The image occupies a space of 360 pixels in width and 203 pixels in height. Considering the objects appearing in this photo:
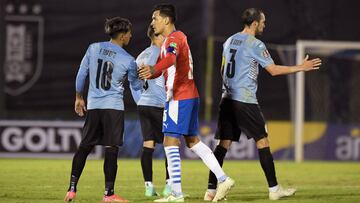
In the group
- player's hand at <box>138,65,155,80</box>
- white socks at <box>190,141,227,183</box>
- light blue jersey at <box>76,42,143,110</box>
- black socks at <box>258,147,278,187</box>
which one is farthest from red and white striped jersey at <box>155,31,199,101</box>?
black socks at <box>258,147,278,187</box>

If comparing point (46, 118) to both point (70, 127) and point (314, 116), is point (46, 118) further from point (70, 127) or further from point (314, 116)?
point (314, 116)

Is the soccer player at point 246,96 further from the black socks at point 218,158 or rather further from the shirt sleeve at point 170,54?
the shirt sleeve at point 170,54

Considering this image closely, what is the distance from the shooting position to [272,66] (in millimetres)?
10039

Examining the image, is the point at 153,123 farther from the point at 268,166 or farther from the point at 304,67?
the point at 304,67

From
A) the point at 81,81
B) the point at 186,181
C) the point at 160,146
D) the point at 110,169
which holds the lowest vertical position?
the point at 160,146

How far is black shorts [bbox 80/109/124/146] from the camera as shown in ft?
32.5

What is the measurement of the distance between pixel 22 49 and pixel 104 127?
35.4 ft

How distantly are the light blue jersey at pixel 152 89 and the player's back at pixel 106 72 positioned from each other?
1.60 meters

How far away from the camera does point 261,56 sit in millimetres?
10125

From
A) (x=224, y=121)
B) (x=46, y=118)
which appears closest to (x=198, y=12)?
(x=46, y=118)

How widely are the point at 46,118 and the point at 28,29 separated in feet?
6.64

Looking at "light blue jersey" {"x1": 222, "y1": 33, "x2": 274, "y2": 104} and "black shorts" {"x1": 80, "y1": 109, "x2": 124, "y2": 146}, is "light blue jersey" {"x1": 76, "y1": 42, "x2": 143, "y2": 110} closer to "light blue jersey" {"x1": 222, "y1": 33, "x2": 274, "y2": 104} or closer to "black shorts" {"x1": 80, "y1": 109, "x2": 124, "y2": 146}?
"black shorts" {"x1": 80, "y1": 109, "x2": 124, "y2": 146}

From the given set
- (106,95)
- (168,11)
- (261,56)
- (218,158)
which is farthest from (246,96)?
(106,95)

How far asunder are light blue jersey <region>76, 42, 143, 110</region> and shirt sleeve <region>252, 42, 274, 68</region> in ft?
4.52
